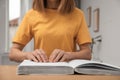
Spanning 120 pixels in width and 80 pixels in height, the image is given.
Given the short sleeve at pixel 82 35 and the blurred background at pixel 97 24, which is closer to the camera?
the short sleeve at pixel 82 35

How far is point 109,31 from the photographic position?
2986 mm

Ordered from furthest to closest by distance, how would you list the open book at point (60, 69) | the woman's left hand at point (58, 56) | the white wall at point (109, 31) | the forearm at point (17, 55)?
the white wall at point (109, 31), the forearm at point (17, 55), the woman's left hand at point (58, 56), the open book at point (60, 69)

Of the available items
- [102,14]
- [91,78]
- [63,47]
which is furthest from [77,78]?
[102,14]

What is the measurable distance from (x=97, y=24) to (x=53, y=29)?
2155 millimetres

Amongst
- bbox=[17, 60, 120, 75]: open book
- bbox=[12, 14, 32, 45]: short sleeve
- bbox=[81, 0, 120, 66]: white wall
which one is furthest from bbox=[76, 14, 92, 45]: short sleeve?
bbox=[81, 0, 120, 66]: white wall

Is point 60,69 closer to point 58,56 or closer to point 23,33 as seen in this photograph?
point 58,56

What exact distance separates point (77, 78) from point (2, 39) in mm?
3922

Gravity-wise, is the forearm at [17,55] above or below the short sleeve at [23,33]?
below

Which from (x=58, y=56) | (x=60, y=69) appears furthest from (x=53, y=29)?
(x=60, y=69)

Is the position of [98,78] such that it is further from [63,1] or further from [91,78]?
[63,1]

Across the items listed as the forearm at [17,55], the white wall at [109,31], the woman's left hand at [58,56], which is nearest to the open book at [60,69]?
the woman's left hand at [58,56]

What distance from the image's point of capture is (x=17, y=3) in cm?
460

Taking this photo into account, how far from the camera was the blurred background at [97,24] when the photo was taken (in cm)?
281

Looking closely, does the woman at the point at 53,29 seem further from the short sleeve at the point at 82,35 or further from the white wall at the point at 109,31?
the white wall at the point at 109,31
